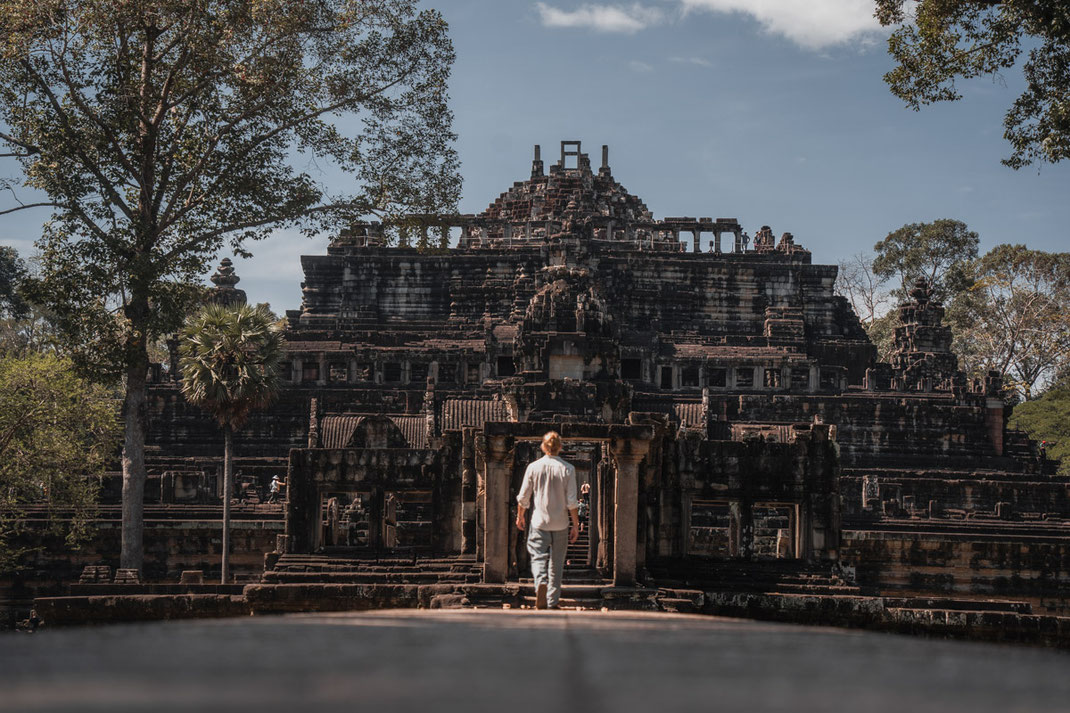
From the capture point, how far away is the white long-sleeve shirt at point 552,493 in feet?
40.0

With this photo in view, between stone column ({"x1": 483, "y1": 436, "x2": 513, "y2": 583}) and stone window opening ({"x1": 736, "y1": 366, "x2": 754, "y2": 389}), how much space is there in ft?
92.4

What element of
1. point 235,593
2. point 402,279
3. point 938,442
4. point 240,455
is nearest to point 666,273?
point 402,279

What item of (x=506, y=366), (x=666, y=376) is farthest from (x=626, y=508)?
(x=666, y=376)

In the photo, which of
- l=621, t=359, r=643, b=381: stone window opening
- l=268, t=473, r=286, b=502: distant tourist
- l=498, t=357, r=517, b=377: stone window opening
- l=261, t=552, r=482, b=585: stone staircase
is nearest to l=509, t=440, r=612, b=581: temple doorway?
l=261, t=552, r=482, b=585: stone staircase

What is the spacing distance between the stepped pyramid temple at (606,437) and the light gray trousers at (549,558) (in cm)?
195

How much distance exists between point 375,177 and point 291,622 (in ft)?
60.0

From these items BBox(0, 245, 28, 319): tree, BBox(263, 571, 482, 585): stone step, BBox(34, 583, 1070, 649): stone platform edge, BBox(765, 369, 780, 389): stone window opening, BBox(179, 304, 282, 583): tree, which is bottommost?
BBox(34, 583, 1070, 649): stone platform edge

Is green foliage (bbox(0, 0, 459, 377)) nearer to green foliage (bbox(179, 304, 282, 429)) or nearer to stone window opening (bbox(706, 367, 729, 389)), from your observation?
green foliage (bbox(179, 304, 282, 429))

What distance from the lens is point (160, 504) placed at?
30453 millimetres

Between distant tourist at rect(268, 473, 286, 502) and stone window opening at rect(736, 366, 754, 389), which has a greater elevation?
stone window opening at rect(736, 366, 754, 389)

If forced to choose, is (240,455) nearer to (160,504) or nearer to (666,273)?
(160,504)

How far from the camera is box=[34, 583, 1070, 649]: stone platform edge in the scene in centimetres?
1483

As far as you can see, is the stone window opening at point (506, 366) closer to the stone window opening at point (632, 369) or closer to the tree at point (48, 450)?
the stone window opening at point (632, 369)

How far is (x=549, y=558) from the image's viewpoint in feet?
40.7
